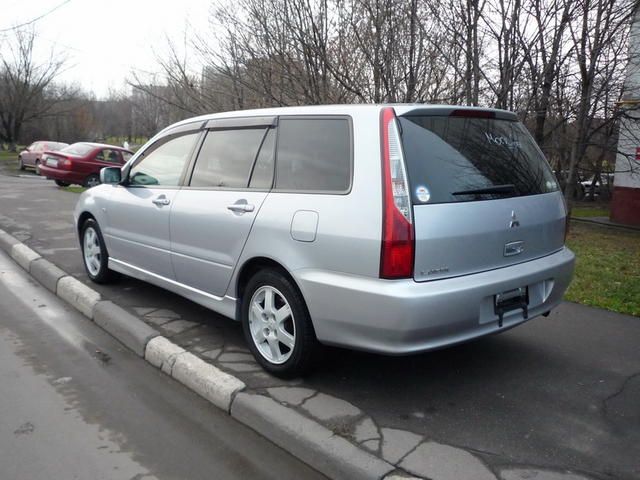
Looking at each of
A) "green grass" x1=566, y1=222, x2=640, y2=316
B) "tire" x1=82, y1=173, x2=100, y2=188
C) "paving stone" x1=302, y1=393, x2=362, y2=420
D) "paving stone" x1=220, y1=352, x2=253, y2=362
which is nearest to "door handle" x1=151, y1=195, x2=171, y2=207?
"paving stone" x1=220, y1=352, x2=253, y2=362

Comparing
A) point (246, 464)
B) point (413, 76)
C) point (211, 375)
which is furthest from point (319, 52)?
point (246, 464)

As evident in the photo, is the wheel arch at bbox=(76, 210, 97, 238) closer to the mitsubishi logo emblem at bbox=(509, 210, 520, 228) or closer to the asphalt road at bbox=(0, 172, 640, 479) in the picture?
the asphalt road at bbox=(0, 172, 640, 479)

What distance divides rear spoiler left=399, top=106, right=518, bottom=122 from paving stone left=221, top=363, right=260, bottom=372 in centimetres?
187

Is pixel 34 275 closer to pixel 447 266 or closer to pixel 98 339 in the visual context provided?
pixel 98 339

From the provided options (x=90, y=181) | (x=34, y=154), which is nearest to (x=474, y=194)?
(x=90, y=181)

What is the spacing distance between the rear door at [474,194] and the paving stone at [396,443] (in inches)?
32.3

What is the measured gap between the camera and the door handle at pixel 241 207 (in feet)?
12.0

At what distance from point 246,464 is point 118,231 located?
3.06 metres

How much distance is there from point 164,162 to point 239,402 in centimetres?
242

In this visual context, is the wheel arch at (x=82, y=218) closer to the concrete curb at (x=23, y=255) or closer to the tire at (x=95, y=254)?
the tire at (x=95, y=254)

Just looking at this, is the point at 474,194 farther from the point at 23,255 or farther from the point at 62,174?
the point at 62,174

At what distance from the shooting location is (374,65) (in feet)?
30.5

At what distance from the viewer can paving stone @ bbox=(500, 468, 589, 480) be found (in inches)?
102

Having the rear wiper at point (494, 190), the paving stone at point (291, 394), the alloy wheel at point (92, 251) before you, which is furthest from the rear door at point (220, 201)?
the alloy wheel at point (92, 251)
